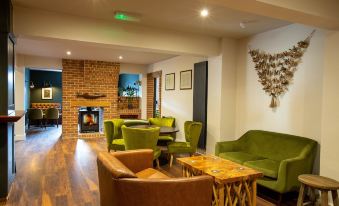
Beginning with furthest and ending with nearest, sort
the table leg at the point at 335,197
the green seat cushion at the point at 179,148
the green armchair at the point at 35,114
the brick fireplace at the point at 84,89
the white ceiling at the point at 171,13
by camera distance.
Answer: the green armchair at the point at 35,114
the brick fireplace at the point at 84,89
the green seat cushion at the point at 179,148
the white ceiling at the point at 171,13
the table leg at the point at 335,197

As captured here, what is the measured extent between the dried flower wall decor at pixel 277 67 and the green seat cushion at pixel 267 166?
103 centimetres

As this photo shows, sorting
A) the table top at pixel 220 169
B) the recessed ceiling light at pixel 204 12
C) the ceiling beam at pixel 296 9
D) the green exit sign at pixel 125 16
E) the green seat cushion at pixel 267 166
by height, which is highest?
the recessed ceiling light at pixel 204 12

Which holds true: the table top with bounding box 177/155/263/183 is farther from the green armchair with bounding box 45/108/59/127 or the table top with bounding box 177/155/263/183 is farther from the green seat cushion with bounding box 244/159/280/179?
the green armchair with bounding box 45/108/59/127

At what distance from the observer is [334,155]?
2.78m

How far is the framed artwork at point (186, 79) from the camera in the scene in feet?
19.6

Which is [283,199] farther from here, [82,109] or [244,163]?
[82,109]

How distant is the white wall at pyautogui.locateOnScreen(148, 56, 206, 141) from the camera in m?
6.03

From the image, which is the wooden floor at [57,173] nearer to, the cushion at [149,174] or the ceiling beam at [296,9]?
the cushion at [149,174]

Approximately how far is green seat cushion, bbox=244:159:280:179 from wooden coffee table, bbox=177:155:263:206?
1.86ft

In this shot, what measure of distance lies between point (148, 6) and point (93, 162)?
3125mm

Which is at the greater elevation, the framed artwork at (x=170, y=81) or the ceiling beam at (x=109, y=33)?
the ceiling beam at (x=109, y=33)

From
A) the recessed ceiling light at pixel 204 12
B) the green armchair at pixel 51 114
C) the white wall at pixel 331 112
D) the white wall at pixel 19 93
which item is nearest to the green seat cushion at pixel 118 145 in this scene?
the recessed ceiling light at pixel 204 12

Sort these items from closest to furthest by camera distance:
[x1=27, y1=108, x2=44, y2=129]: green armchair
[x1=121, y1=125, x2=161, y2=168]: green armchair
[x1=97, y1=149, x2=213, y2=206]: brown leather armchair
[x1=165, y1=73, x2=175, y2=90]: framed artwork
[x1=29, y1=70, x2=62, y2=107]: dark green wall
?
[x1=97, y1=149, x2=213, y2=206]: brown leather armchair → [x1=121, y1=125, x2=161, y2=168]: green armchair → [x1=165, y1=73, x2=175, y2=90]: framed artwork → [x1=27, y1=108, x2=44, y2=129]: green armchair → [x1=29, y1=70, x2=62, y2=107]: dark green wall

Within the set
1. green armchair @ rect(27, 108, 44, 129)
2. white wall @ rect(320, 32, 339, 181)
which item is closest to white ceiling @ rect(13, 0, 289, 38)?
white wall @ rect(320, 32, 339, 181)
